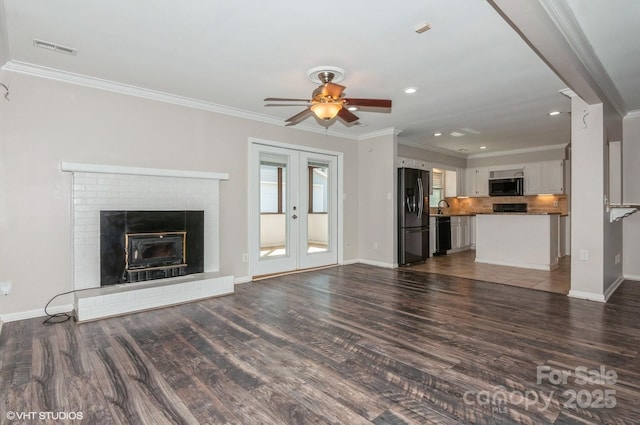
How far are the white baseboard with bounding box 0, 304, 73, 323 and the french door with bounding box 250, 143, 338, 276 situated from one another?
2.27 metres

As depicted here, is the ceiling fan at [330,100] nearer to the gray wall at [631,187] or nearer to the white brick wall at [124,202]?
the white brick wall at [124,202]

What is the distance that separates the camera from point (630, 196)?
4.97 meters

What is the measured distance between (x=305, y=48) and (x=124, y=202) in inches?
103

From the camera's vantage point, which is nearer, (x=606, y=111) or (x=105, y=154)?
(x=105, y=154)

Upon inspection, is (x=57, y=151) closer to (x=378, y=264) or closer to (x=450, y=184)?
(x=378, y=264)

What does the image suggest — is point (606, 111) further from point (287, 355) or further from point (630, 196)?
point (287, 355)

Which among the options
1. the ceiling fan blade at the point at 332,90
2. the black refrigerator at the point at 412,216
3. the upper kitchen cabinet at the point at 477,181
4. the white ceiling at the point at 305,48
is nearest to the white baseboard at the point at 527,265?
the black refrigerator at the point at 412,216

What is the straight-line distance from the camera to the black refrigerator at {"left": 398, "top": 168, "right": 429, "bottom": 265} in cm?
616

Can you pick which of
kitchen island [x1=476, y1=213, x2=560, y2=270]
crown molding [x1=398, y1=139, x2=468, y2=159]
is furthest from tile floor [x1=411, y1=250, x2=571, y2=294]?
crown molding [x1=398, y1=139, x2=468, y2=159]

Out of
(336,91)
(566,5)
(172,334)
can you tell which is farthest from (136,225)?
(566,5)

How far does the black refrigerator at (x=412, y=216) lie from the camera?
6.16 m

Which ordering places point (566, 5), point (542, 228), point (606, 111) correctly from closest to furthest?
point (566, 5) → point (606, 111) → point (542, 228)

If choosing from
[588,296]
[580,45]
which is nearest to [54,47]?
[580,45]

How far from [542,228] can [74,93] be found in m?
6.92
